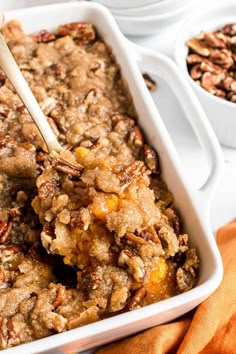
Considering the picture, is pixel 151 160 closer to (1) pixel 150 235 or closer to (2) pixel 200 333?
(1) pixel 150 235

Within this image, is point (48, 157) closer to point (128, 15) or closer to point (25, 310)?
point (25, 310)

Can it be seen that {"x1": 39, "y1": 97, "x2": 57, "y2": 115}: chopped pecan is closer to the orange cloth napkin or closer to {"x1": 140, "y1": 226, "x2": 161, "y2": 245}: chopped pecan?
{"x1": 140, "y1": 226, "x2": 161, "y2": 245}: chopped pecan

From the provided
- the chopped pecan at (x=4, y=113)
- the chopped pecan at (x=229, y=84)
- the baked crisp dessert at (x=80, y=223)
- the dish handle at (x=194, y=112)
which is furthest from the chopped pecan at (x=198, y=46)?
the chopped pecan at (x=4, y=113)

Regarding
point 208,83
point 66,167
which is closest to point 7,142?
point 66,167

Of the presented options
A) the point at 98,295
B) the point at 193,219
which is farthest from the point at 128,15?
the point at 98,295

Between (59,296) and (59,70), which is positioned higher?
(59,70)

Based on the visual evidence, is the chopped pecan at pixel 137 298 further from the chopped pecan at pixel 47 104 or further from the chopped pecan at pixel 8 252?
the chopped pecan at pixel 47 104
